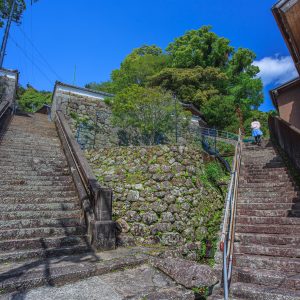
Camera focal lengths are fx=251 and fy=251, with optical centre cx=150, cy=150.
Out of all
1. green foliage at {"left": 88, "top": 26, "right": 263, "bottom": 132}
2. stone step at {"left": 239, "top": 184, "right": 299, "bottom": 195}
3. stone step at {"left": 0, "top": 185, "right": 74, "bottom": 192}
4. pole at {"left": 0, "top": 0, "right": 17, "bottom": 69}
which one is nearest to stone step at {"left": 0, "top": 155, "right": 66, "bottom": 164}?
stone step at {"left": 0, "top": 185, "right": 74, "bottom": 192}

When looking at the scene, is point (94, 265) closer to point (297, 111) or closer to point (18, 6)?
point (297, 111)

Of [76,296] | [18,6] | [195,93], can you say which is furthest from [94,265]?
[18,6]

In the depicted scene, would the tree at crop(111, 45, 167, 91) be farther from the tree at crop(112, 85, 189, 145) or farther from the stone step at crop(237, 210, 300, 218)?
the stone step at crop(237, 210, 300, 218)

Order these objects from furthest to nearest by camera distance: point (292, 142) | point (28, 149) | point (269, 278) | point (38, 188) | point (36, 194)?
point (292, 142) → point (28, 149) → point (38, 188) → point (36, 194) → point (269, 278)

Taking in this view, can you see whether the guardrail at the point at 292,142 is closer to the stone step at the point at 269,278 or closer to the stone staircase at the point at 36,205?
the stone step at the point at 269,278

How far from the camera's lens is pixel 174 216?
7609 millimetres

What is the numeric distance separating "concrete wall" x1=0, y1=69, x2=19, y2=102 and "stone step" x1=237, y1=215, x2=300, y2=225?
1399cm

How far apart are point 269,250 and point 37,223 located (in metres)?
4.60

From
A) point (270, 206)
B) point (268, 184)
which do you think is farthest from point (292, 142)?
point (270, 206)

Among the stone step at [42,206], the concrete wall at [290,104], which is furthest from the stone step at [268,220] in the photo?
the concrete wall at [290,104]

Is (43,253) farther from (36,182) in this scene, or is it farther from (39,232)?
(36,182)

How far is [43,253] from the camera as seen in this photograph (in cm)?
426

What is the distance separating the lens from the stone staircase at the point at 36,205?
4398 mm

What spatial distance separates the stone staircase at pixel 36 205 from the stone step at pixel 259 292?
8.73 ft
